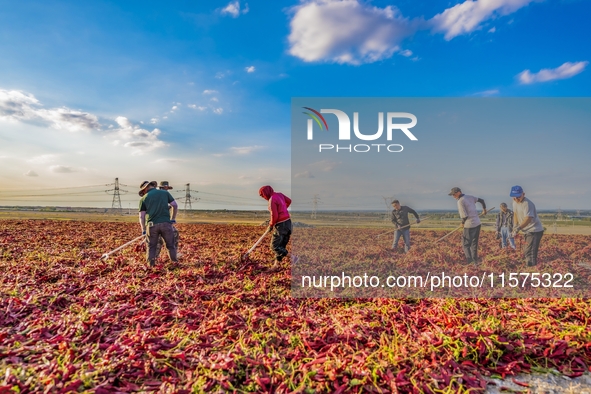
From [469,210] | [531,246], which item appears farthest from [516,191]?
[531,246]

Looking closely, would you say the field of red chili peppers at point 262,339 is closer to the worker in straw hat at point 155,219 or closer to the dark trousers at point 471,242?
the worker in straw hat at point 155,219

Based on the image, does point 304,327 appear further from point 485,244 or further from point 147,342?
point 485,244

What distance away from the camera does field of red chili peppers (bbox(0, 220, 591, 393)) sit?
4.18 metres

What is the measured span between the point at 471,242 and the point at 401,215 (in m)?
2.50

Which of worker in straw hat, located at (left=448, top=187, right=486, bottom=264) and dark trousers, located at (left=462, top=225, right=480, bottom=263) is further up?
worker in straw hat, located at (left=448, top=187, right=486, bottom=264)

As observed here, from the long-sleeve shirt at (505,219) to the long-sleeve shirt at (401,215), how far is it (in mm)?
4202

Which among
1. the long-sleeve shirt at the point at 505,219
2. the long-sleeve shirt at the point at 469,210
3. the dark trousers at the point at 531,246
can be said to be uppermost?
the long-sleeve shirt at the point at 469,210

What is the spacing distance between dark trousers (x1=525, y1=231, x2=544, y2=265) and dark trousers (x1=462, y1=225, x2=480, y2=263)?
1169 mm

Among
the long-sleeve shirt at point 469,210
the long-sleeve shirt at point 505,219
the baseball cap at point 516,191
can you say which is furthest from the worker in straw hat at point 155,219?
the long-sleeve shirt at point 505,219

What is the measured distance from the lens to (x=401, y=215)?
12016mm

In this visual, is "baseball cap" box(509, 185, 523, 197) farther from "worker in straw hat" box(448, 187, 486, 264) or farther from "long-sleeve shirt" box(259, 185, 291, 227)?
"long-sleeve shirt" box(259, 185, 291, 227)

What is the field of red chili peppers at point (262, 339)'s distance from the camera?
418cm

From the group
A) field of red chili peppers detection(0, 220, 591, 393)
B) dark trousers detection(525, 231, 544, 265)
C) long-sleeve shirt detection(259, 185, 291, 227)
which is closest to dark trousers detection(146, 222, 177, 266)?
field of red chili peppers detection(0, 220, 591, 393)

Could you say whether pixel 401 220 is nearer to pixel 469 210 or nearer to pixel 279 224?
pixel 469 210
